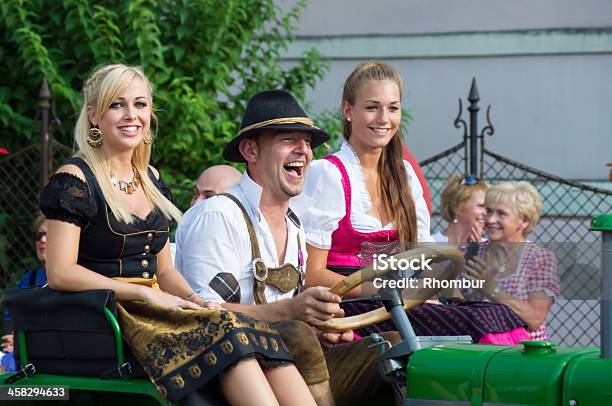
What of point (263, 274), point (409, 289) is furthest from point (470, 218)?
point (409, 289)

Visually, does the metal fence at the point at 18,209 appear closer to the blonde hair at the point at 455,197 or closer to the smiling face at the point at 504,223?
the blonde hair at the point at 455,197

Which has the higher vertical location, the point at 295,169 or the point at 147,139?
the point at 147,139

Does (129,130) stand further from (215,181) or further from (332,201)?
(215,181)

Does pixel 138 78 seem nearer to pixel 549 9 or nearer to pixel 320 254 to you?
pixel 320 254

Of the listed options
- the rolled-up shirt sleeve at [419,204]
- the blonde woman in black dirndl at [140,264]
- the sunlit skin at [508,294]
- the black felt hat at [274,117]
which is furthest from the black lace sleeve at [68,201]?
the rolled-up shirt sleeve at [419,204]

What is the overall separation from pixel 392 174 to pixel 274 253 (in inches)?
37.6

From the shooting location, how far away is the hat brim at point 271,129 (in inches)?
159

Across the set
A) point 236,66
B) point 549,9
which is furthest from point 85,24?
point 549,9

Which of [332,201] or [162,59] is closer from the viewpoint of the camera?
[332,201]

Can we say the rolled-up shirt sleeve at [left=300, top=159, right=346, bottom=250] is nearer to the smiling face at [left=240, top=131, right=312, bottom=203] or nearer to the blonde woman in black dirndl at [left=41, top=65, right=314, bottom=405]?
the smiling face at [left=240, top=131, right=312, bottom=203]

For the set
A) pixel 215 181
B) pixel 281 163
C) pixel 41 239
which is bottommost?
pixel 41 239

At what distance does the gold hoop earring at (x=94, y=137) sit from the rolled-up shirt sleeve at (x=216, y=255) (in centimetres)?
42

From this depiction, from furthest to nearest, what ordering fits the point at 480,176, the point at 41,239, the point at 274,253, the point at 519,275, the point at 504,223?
the point at 480,176 → the point at 41,239 → the point at 504,223 → the point at 274,253 → the point at 519,275

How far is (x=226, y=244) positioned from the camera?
3.90m
